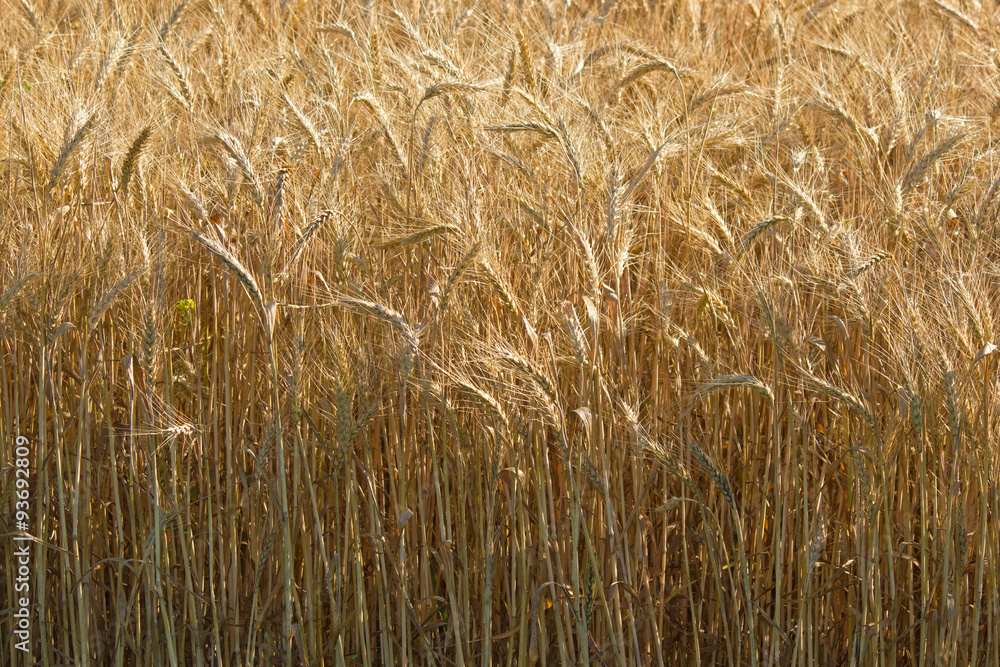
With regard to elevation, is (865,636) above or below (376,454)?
below

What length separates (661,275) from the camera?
202 centimetres

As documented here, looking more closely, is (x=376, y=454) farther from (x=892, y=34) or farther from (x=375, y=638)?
(x=892, y=34)

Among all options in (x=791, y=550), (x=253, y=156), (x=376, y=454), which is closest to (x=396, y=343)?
(x=376, y=454)

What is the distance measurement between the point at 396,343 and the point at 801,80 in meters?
1.75

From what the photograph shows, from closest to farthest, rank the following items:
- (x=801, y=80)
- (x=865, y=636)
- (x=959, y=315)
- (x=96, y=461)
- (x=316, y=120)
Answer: (x=959, y=315) → (x=865, y=636) → (x=96, y=461) → (x=316, y=120) → (x=801, y=80)

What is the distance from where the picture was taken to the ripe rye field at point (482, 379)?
5.43 ft

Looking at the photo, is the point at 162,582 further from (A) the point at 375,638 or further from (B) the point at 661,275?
(B) the point at 661,275

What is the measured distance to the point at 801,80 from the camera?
2688mm

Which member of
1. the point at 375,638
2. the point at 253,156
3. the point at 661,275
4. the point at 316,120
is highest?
the point at 316,120

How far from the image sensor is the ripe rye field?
1656 mm

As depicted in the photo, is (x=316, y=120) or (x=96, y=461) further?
(x=316, y=120)

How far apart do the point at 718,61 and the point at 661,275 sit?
115 centimetres

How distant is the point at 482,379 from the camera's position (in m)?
1.63

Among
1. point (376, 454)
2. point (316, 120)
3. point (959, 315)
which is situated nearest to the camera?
point (959, 315)
